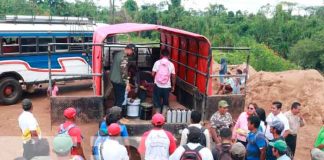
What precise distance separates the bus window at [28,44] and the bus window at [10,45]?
0.18 metres

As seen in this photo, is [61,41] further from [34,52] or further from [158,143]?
[158,143]

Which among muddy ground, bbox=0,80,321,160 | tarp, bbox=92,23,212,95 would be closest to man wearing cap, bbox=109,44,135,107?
tarp, bbox=92,23,212,95

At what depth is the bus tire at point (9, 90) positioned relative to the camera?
1055cm

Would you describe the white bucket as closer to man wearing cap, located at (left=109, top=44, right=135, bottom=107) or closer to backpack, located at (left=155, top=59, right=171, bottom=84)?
man wearing cap, located at (left=109, top=44, right=135, bottom=107)

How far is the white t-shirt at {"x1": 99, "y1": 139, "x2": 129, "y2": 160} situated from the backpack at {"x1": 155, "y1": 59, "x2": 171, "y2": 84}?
3030mm

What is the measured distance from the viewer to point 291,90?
11820mm

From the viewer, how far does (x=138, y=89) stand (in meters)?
7.52

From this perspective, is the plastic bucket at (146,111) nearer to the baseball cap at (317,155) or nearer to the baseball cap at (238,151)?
the baseball cap at (238,151)

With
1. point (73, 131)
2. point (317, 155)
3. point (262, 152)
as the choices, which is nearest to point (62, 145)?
point (73, 131)

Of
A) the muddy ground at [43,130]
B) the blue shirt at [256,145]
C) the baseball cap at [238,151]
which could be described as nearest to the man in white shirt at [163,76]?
the muddy ground at [43,130]

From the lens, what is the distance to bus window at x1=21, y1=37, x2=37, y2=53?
1079cm

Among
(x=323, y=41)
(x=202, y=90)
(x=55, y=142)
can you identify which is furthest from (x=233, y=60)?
(x=55, y=142)

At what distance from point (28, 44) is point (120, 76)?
539 cm

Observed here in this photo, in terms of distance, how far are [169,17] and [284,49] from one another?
11413 mm
